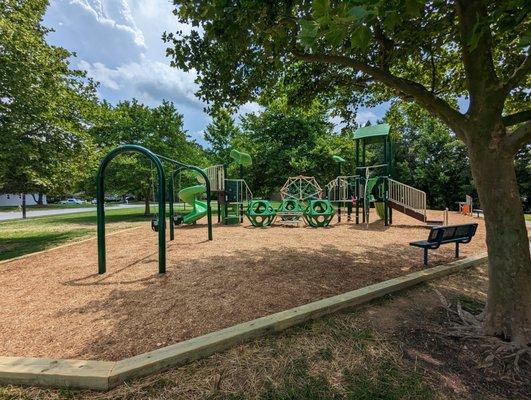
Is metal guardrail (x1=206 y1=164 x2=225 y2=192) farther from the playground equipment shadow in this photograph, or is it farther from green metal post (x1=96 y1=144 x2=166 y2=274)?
green metal post (x1=96 y1=144 x2=166 y2=274)

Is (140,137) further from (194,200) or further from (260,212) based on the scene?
(260,212)

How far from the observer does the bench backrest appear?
5.58m

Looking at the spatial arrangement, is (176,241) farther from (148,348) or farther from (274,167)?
(274,167)

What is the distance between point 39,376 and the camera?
2416 mm

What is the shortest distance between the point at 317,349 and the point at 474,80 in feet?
11.0

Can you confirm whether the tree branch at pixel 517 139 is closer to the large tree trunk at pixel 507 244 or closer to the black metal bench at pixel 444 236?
the large tree trunk at pixel 507 244

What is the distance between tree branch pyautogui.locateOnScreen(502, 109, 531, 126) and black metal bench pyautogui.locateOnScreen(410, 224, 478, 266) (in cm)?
→ 261

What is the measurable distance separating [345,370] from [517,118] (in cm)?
320

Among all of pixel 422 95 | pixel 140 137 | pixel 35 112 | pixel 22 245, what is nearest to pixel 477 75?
pixel 422 95

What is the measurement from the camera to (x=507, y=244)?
3178mm

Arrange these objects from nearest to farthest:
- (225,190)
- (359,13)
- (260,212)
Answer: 1. (359,13)
2. (260,212)
3. (225,190)

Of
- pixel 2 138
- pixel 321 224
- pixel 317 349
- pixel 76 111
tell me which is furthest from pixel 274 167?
pixel 317 349

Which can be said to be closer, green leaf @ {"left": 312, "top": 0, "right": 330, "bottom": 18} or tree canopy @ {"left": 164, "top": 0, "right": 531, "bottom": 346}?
green leaf @ {"left": 312, "top": 0, "right": 330, "bottom": 18}

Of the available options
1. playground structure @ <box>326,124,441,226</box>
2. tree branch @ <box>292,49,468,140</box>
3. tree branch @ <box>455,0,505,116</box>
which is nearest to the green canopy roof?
playground structure @ <box>326,124,441,226</box>
